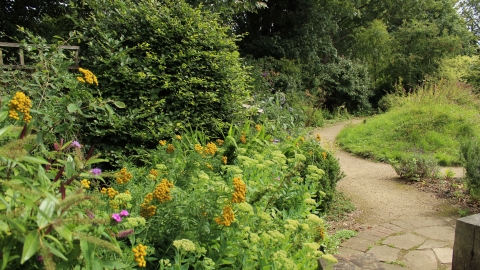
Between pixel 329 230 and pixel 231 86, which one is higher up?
pixel 231 86

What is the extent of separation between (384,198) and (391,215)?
0.66 metres

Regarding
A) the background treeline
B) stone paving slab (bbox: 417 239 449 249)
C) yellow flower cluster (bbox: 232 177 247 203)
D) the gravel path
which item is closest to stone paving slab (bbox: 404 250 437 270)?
stone paving slab (bbox: 417 239 449 249)

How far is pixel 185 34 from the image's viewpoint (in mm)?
4312

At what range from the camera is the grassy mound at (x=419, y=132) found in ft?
25.0

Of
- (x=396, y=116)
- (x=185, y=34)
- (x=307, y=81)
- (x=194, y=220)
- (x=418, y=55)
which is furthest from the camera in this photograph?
(x=418, y=55)

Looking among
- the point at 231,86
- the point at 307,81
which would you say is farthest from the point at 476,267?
the point at 307,81

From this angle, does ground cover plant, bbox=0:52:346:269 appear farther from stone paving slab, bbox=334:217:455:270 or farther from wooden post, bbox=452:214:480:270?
wooden post, bbox=452:214:480:270

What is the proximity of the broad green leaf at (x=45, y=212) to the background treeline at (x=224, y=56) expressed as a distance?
2775 millimetres

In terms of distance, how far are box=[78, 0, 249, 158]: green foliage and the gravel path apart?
2007 millimetres

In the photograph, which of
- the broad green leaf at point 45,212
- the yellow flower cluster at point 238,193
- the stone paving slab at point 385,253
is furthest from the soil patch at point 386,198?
the broad green leaf at point 45,212

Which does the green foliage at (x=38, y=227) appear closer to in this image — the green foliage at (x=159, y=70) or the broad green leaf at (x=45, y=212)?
the broad green leaf at (x=45, y=212)

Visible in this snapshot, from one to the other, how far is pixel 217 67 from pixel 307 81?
35.3 feet

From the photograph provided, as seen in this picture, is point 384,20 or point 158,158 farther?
point 384,20

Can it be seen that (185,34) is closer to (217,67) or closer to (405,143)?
(217,67)
